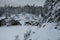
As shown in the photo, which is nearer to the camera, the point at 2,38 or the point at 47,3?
the point at 47,3

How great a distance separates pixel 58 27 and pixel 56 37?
43 cm

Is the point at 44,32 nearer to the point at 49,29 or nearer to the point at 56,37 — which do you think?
the point at 49,29

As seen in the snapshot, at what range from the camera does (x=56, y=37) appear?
15.0 ft

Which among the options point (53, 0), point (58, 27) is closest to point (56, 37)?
point (58, 27)

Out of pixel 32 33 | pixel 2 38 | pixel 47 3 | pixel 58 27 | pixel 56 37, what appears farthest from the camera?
pixel 2 38

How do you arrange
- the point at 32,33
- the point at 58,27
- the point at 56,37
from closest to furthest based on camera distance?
the point at 56,37, the point at 58,27, the point at 32,33

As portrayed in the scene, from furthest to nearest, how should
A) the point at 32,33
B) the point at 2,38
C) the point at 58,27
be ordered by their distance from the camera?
the point at 2,38 < the point at 32,33 < the point at 58,27

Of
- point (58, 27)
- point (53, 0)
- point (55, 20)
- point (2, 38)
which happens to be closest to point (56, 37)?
point (58, 27)

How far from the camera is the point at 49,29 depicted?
515cm

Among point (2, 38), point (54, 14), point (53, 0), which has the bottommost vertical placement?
point (2, 38)

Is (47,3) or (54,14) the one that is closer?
(54,14)

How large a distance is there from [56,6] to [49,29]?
0.79 meters

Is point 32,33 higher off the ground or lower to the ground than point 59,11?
lower

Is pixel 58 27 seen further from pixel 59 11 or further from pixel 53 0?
pixel 53 0
